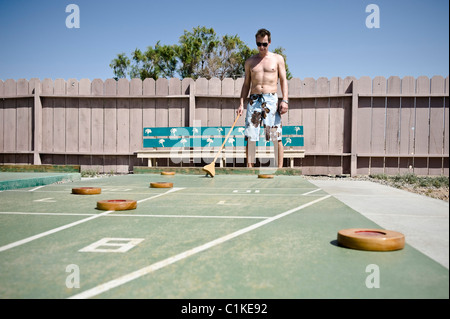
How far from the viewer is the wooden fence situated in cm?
1016

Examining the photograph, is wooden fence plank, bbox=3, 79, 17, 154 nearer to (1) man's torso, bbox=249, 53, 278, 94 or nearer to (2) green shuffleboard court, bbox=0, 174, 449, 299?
(1) man's torso, bbox=249, 53, 278, 94

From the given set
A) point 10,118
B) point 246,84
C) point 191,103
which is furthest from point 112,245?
point 10,118

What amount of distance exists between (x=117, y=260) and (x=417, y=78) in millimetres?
10016

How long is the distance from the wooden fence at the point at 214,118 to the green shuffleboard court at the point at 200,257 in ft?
23.8

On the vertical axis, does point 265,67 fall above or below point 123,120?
above

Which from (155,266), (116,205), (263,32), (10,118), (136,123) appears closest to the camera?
(155,266)

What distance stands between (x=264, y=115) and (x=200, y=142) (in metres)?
3.77

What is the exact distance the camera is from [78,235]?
8.33ft

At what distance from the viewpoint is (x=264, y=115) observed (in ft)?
23.8

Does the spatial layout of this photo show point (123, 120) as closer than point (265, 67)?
No

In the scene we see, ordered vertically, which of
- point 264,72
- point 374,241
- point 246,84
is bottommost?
point 374,241

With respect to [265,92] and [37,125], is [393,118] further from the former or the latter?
[37,125]
